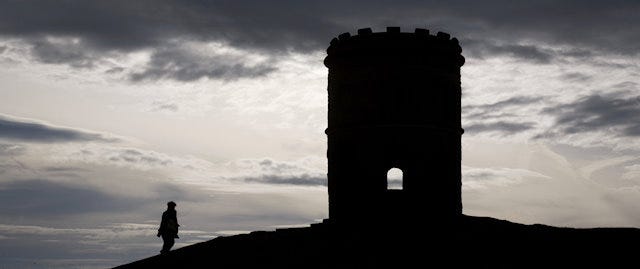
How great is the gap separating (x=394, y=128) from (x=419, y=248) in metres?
4.65

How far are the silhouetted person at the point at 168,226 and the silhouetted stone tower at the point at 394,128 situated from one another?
172 inches

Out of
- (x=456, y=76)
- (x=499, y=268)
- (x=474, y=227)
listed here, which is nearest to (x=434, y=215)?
(x=474, y=227)

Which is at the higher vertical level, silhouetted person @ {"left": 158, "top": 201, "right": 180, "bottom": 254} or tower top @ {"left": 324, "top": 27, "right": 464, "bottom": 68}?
tower top @ {"left": 324, "top": 27, "right": 464, "bottom": 68}

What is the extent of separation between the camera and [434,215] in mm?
21016

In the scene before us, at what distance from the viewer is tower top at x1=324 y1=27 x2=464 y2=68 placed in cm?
2140

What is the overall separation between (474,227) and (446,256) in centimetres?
335

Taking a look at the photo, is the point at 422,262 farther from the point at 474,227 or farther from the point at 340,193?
the point at 340,193

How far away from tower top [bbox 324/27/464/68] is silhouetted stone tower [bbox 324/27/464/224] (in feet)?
0.09

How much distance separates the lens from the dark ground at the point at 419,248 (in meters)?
16.1

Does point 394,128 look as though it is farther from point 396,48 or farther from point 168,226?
point 168,226

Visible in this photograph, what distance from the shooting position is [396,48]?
2141 centimetres

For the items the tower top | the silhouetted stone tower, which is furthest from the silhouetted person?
the tower top

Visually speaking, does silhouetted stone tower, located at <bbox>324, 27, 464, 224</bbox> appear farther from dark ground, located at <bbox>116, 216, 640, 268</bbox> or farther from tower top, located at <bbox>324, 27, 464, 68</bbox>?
dark ground, located at <bbox>116, 216, 640, 268</bbox>

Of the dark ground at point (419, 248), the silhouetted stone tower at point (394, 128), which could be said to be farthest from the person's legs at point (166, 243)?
the silhouetted stone tower at point (394, 128)
